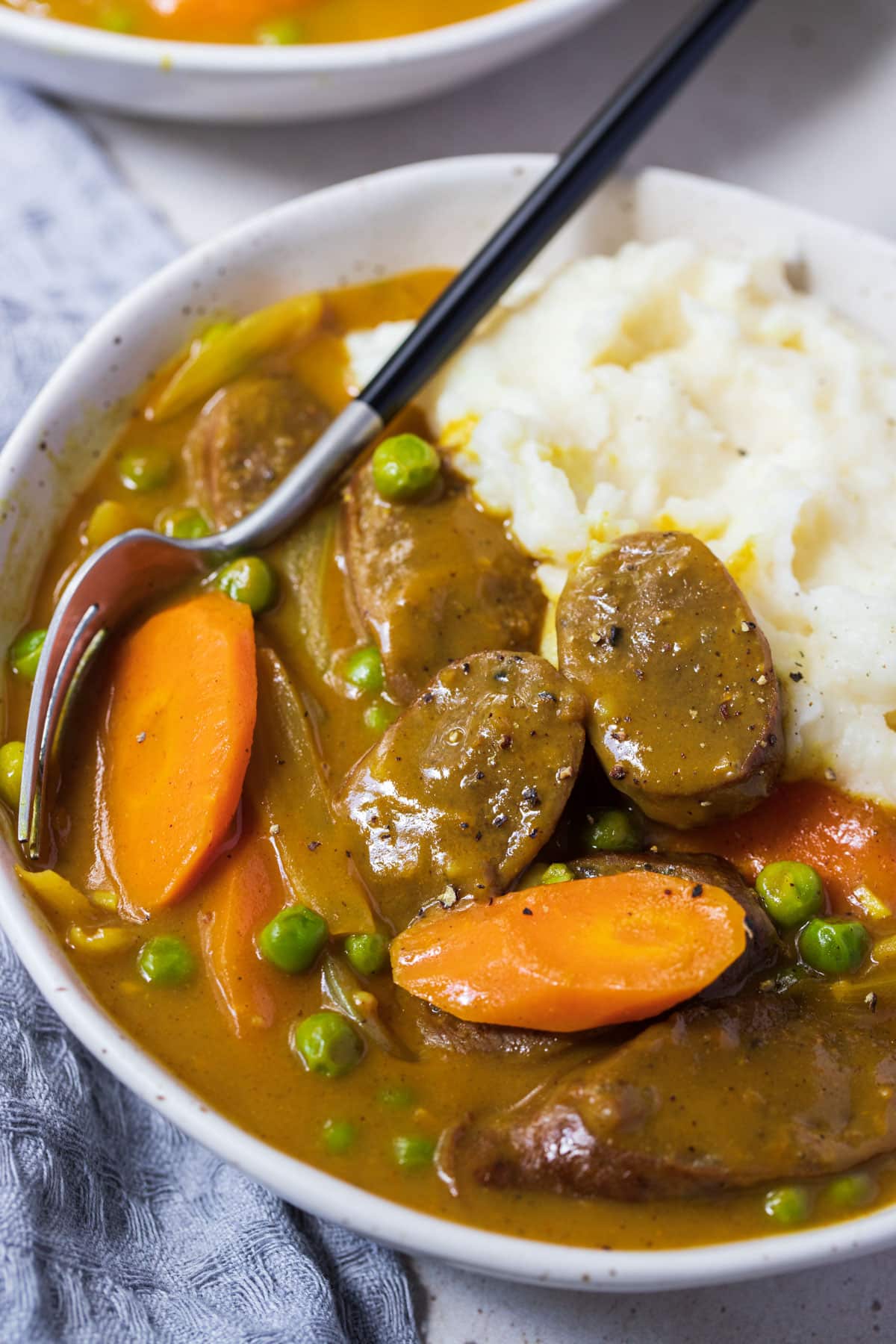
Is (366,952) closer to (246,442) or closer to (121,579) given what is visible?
(121,579)

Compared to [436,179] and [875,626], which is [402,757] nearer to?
[875,626]

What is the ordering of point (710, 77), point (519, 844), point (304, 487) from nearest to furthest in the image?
point (519, 844) → point (304, 487) → point (710, 77)

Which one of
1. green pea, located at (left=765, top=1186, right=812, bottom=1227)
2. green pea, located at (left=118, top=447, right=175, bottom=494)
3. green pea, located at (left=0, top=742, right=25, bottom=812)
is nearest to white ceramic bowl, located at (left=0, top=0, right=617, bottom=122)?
green pea, located at (left=118, top=447, right=175, bottom=494)

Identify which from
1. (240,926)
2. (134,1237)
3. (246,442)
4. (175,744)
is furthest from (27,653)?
(134,1237)

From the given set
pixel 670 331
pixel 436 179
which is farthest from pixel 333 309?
pixel 670 331

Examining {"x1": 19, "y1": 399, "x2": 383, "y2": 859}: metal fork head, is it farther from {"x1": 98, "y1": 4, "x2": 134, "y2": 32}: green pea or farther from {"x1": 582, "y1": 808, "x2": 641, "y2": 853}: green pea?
{"x1": 98, "y1": 4, "x2": 134, "y2": 32}: green pea

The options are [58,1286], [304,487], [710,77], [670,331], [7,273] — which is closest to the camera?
[58,1286]
